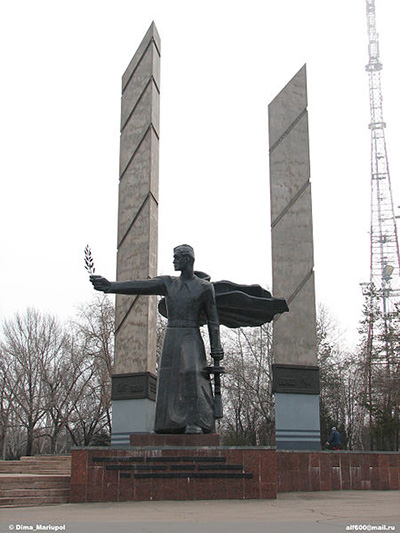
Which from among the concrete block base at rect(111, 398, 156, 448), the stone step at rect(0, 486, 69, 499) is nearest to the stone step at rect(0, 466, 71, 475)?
the concrete block base at rect(111, 398, 156, 448)

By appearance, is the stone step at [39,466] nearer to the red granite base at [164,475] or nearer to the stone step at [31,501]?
the stone step at [31,501]

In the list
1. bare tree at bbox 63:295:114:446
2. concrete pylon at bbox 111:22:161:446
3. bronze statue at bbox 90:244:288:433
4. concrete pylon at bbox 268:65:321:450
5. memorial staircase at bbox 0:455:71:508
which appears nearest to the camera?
memorial staircase at bbox 0:455:71:508

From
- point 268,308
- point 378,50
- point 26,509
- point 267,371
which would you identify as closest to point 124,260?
point 268,308

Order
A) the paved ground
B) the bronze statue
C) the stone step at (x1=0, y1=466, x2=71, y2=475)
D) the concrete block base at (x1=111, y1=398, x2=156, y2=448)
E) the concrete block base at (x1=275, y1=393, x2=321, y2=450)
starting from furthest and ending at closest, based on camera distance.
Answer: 1. the concrete block base at (x1=111, y1=398, x2=156, y2=448)
2. the concrete block base at (x1=275, y1=393, x2=321, y2=450)
3. the stone step at (x1=0, y1=466, x2=71, y2=475)
4. the bronze statue
5. the paved ground

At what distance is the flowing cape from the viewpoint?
8289 millimetres

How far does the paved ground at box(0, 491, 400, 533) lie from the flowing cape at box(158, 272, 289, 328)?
2426mm

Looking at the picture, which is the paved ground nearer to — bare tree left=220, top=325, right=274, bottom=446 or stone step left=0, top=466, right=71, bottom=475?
stone step left=0, top=466, right=71, bottom=475

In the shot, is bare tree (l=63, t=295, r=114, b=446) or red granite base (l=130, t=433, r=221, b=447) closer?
red granite base (l=130, t=433, r=221, b=447)

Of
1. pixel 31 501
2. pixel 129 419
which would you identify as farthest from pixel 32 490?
pixel 129 419

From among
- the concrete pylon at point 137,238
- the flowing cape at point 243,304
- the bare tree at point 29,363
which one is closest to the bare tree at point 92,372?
the bare tree at point 29,363

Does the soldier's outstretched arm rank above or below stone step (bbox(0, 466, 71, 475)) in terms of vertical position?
above

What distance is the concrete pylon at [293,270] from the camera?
13.3 meters

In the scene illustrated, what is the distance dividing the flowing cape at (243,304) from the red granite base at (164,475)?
185 centimetres

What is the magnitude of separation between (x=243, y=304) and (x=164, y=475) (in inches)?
97.1
